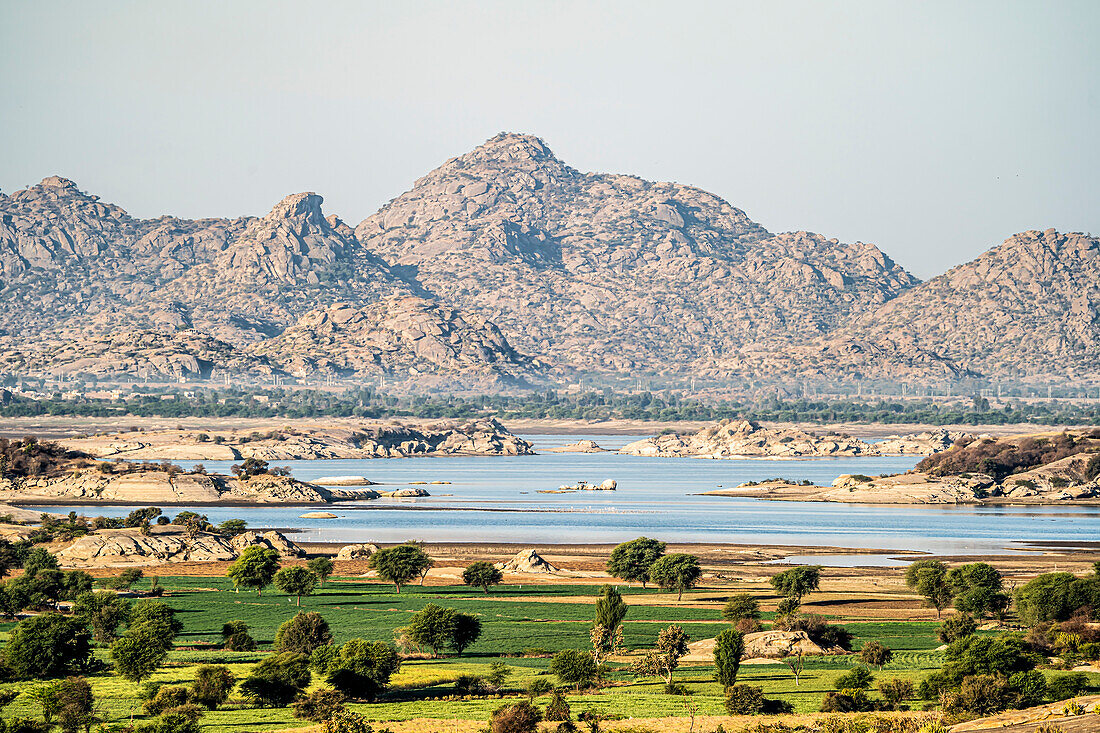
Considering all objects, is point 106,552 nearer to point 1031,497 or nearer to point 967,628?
point 967,628

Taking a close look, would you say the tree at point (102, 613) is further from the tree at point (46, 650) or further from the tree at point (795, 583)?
the tree at point (795, 583)

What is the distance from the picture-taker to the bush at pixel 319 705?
180 feet

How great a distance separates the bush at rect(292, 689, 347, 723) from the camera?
54750mm

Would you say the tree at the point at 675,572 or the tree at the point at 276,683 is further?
the tree at the point at 675,572

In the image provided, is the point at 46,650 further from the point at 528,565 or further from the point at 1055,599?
the point at 1055,599

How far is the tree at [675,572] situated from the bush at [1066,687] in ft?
122

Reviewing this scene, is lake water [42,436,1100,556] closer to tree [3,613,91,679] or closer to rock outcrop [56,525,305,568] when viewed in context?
rock outcrop [56,525,305,568]

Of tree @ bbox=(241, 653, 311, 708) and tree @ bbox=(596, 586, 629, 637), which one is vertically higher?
tree @ bbox=(596, 586, 629, 637)

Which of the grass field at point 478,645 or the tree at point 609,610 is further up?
the tree at point 609,610

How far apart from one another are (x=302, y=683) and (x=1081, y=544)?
302 ft

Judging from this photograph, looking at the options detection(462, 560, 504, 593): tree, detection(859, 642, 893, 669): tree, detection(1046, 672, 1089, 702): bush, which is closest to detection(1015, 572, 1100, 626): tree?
detection(859, 642, 893, 669): tree

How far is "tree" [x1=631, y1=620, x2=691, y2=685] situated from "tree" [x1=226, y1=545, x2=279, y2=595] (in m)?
37.5

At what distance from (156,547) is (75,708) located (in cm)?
6288

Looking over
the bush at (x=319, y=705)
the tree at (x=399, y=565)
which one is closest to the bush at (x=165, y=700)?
the bush at (x=319, y=705)
